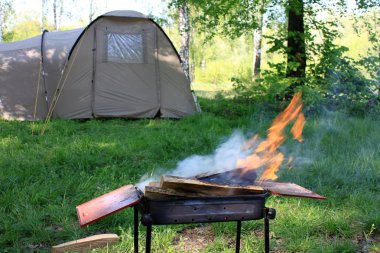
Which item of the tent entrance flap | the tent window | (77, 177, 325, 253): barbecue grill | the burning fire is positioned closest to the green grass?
the burning fire

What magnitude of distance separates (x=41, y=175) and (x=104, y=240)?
1.82 m

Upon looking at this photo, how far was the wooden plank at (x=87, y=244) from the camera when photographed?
277 centimetres

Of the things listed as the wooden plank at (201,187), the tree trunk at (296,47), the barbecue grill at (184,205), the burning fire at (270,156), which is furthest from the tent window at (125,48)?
the wooden plank at (201,187)

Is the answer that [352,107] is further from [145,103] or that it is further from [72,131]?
[72,131]

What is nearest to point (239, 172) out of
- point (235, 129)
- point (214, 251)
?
point (214, 251)

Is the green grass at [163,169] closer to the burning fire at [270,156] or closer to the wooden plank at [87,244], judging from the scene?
the wooden plank at [87,244]

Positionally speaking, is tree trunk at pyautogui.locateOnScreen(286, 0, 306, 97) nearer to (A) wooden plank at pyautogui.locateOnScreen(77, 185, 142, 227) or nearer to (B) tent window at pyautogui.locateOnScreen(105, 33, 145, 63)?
(B) tent window at pyautogui.locateOnScreen(105, 33, 145, 63)

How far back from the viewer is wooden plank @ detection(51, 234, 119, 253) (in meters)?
2.77

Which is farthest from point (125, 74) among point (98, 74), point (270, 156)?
point (270, 156)

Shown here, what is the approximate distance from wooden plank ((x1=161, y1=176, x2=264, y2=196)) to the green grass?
3.32 ft

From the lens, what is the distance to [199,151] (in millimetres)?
5668

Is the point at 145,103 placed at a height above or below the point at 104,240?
above

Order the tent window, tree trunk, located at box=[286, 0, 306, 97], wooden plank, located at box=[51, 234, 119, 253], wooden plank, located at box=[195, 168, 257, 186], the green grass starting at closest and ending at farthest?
wooden plank, located at box=[195, 168, 257, 186] → wooden plank, located at box=[51, 234, 119, 253] → the green grass → tree trunk, located at box=[286, 0, 306, 97] → the tent window

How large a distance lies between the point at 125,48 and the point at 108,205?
24.1 feet
